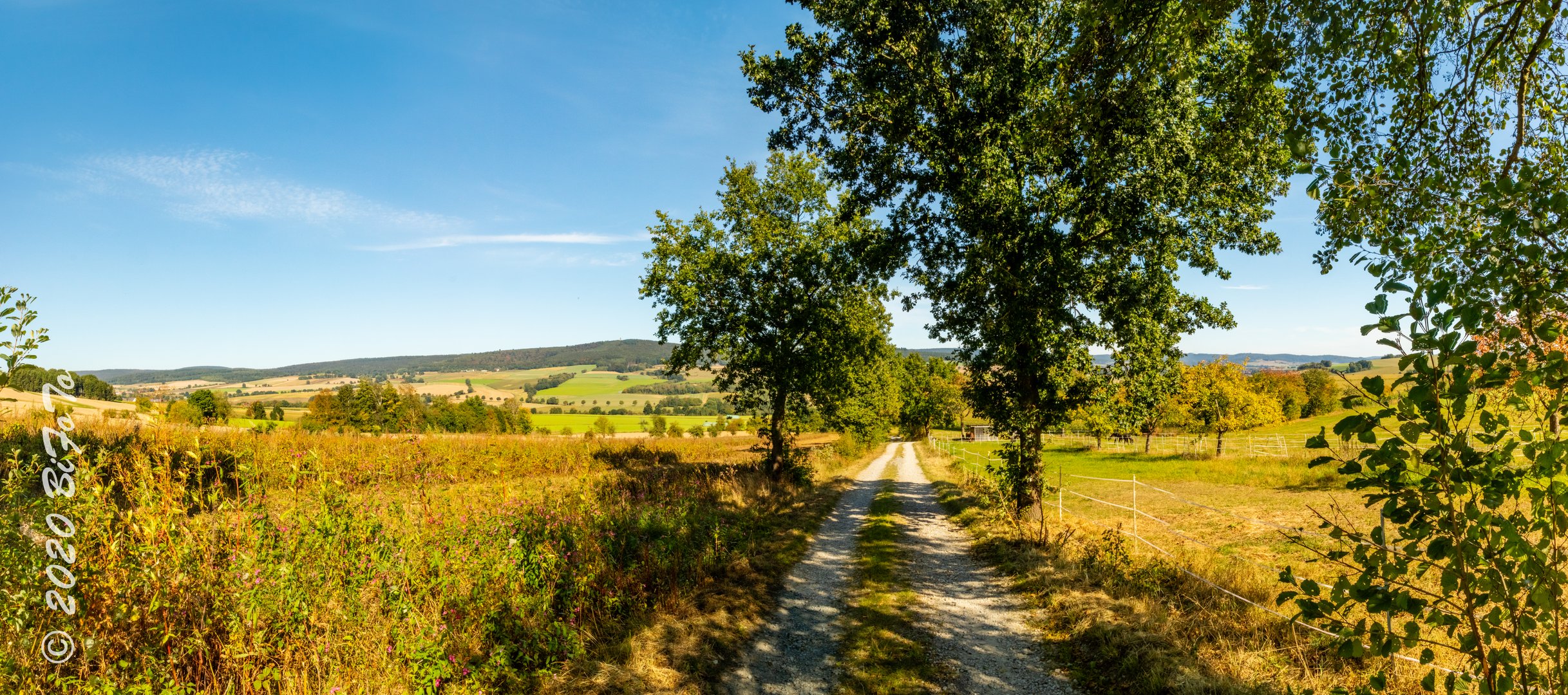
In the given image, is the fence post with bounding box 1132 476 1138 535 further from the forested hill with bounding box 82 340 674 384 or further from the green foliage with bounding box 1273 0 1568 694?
the forested hill with bounding box 82 340 674 384

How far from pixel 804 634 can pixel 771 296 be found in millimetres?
14345

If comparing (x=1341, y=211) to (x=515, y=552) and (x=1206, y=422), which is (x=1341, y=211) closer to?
(x=515, y=552)

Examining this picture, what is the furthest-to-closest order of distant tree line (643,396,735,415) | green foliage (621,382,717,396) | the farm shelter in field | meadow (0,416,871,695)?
1. green foliage (621,382,717,396)
2. distant tree line (643,396,735,415)
3. the farm shelter in field
4. meadow (0,416,871,695)

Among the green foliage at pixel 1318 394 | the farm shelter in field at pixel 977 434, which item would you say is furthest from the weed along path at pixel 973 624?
the green foliage at pixel 1318 394

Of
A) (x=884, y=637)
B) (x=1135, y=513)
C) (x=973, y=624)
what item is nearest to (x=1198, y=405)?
(x=1135, y=513)

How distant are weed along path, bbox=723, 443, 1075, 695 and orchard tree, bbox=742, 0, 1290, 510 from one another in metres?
3.96

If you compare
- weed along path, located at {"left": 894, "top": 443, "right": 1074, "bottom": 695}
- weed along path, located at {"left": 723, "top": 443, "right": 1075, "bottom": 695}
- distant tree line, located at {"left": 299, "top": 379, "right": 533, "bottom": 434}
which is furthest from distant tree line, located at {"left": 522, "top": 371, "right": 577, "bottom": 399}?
weed along path, located at {"left": 894, "top": 443, "right": 1074, "bottom": 695}

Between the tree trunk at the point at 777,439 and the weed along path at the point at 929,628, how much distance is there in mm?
8295

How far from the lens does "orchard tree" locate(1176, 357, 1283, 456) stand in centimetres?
4238

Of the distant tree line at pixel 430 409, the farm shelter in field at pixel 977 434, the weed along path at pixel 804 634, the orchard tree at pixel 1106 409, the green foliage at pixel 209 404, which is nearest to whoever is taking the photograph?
the weed along path at pixel 804 634

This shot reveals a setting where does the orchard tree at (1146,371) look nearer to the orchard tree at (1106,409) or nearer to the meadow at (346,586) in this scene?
the orchard tree at (1106,409)

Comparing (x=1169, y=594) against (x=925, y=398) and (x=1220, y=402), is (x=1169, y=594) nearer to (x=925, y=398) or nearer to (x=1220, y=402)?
(x=1220, y=402)

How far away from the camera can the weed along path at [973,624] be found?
251 inches

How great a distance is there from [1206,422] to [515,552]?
4858 cm
